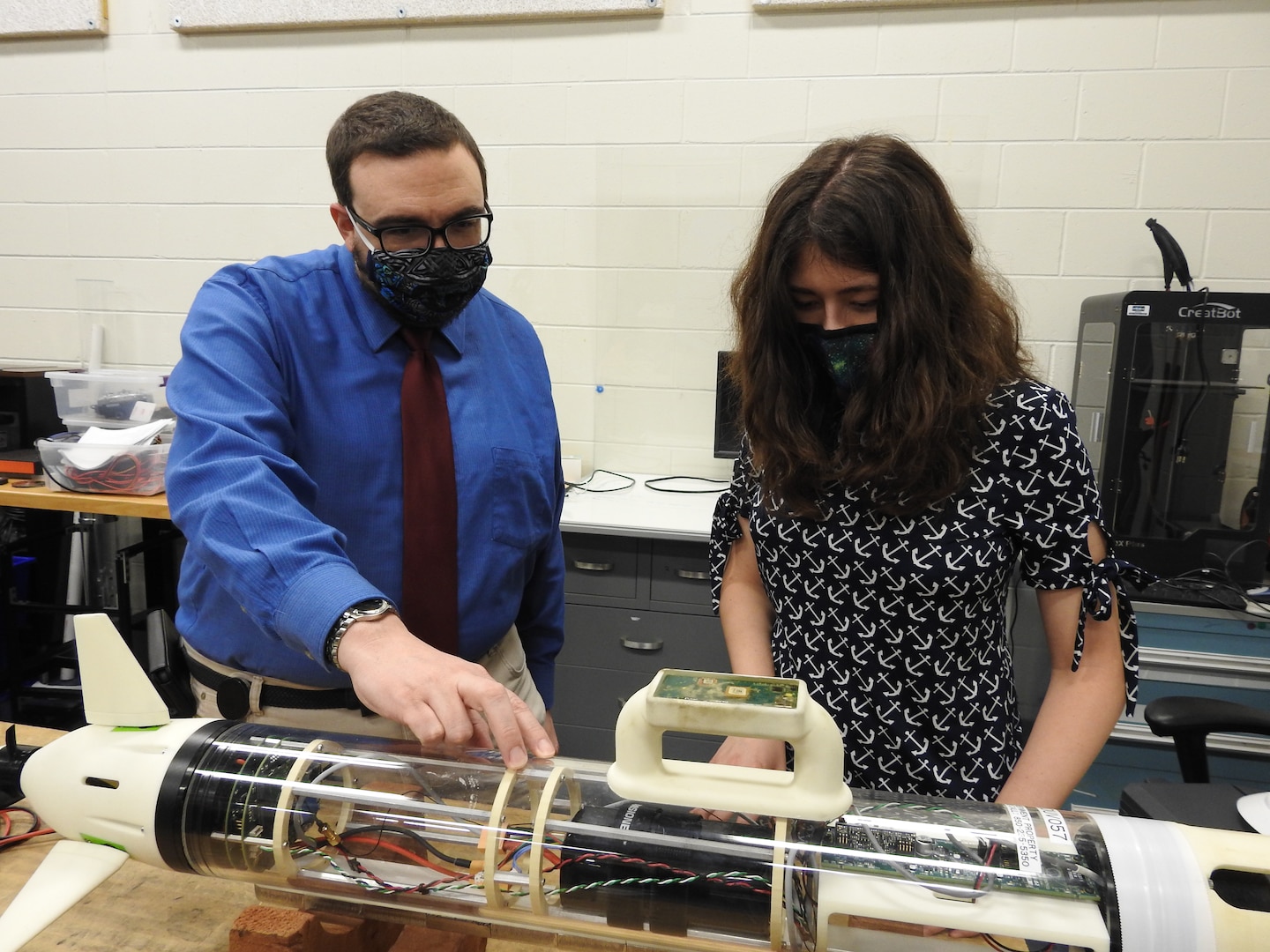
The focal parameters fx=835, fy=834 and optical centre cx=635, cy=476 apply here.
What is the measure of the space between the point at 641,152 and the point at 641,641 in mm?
1659

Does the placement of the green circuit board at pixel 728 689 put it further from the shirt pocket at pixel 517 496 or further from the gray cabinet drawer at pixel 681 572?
the gray cabinet drawer at pixel 681 572

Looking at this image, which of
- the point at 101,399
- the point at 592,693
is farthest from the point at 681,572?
the point at 101,399


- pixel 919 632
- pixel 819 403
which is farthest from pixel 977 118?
pixel 919 632

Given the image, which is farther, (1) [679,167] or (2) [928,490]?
(1) [679,167]

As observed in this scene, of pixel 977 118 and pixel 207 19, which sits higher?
pixel 207 19

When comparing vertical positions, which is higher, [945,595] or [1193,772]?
[945,595]

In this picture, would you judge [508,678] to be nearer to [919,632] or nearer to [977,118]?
[919,632]

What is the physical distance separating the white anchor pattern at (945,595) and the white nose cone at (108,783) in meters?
0.76

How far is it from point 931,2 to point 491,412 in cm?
218

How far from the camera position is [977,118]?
2.65 m

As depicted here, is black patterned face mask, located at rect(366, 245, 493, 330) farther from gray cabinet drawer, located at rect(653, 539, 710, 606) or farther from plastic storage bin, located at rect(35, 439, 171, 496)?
plastic storage bin, located at rect(35, 439, 171, 496)

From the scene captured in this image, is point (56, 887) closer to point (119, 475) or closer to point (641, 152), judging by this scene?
point (119, 475)

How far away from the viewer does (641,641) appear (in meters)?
2.45

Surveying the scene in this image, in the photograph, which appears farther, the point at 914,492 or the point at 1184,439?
the point at 1184,439
